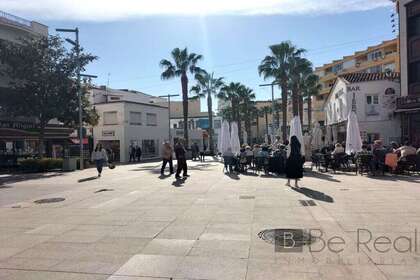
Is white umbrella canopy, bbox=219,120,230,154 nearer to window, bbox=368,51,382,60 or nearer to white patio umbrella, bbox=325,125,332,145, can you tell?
white patio umbrella, bbox=325,125,332,145

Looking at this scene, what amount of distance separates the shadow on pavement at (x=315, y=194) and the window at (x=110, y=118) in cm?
3514

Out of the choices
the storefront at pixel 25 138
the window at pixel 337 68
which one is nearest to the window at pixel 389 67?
the window at pixel 337 68

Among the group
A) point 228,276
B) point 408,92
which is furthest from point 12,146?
point 228,276

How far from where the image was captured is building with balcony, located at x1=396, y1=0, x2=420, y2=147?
28.7m

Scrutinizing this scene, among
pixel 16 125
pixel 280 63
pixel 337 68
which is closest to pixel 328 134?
pixel 280 63

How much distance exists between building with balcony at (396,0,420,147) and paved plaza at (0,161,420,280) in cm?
1785

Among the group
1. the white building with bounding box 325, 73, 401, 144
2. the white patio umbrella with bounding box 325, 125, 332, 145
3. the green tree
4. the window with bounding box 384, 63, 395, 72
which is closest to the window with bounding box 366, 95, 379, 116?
the white building with bounding box 325, 73, 401, 144

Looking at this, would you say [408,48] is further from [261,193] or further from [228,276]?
[228,276]

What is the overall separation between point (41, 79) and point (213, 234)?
74.6ft

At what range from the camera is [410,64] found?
96.8 ft

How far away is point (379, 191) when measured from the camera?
1204cm

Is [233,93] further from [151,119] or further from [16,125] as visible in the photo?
[16,125]

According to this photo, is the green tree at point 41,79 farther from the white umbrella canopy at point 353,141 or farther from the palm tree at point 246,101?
the palm tree at point 246,101

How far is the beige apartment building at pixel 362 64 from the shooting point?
65.1 meters
